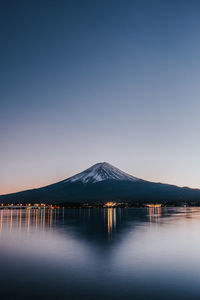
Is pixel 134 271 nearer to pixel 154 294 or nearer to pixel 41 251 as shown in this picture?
pixel 154 294

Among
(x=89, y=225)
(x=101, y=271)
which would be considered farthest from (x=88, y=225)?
(x=101, y=271)

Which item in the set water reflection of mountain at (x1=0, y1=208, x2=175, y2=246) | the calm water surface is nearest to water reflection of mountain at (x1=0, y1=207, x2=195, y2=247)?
water reflection of mountain at (x1=0, y1=208, x2=175, y2=246)

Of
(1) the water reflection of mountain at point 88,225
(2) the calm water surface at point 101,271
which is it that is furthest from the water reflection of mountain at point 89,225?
(2) the calm water surface at point 101,271

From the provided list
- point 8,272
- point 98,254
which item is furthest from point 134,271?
point 8,272

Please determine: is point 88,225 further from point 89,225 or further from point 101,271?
point 101,271

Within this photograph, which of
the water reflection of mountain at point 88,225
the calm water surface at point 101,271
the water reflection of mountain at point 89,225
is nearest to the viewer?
the calm water surface at point 101,271

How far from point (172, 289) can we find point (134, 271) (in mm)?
2389

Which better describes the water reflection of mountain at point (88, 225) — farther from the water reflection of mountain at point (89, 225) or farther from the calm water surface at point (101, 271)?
the calm water surface at point (101, 271)

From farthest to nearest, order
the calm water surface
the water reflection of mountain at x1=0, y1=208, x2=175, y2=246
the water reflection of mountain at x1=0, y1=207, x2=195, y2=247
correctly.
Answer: the water reflection of mountain at x1=0, y1=208, x2=175, y2=246 → the water reflection of mountain at x1=0, y1=207, x2=195, y2=247 → the calm water surface

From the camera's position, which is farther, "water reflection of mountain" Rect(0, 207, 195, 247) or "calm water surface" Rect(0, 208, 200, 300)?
"water reflection of mountain" Rect(0, 207, 195, 247)

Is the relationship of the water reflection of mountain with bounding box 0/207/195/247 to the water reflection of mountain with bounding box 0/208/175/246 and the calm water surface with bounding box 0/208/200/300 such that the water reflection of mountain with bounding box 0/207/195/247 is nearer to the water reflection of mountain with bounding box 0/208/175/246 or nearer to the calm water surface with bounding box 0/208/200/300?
the water reflection of mountain with bounding box 0/208/175/246

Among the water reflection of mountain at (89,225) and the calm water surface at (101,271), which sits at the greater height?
the calm water surface at (101,271)

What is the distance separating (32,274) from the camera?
10.7 meters

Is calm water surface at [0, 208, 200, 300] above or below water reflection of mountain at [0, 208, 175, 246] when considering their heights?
above
